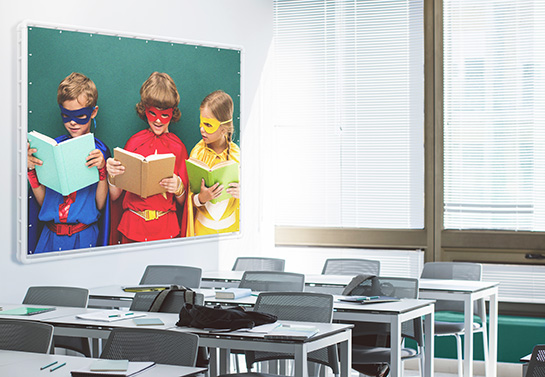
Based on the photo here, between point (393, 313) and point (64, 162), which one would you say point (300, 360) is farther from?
point (64, 162)

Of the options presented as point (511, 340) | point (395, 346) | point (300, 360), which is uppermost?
point (300, 360)

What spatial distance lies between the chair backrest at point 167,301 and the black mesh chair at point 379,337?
1.23 meters

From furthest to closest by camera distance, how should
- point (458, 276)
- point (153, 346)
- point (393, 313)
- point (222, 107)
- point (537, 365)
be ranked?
point (222, 107), point (458, 276), point (393, 313), point (153, 346), point (537, 365)

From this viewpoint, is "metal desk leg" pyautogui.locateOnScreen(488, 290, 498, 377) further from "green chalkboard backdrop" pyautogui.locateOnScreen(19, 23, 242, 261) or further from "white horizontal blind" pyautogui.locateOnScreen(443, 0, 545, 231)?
"green chalkboard backdrop" pyautogui.locateOnScreen(19, 23, 242, 261)

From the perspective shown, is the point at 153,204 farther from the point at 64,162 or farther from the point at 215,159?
the point at 64,162

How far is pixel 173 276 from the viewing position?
691 centimetres

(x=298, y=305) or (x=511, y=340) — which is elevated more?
(x=298, y=305)

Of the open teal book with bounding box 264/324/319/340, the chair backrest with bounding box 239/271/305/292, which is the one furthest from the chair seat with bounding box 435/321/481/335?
the open teal book with bounding box 264/324/319/340

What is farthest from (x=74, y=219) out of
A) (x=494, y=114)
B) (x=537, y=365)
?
(x=494, y=114)

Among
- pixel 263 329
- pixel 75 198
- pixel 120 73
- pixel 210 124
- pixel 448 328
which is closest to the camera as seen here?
pixel 263 329

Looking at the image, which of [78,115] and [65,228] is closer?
[65,228]

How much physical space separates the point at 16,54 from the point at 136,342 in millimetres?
3291

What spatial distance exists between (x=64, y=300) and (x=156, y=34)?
307cm

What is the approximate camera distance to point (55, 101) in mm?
6742
